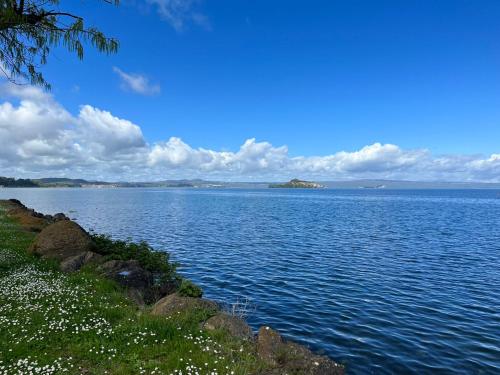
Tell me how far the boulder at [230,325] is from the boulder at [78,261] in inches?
481

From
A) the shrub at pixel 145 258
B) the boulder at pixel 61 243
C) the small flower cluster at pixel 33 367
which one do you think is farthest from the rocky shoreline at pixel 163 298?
the small flower cluster at pixel 33 367

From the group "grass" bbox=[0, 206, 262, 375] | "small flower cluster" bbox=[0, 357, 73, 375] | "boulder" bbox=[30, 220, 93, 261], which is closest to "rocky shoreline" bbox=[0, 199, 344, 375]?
"boulder" bbox=[30, 220, 93, 261]

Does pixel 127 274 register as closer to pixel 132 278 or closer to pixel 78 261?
pixel 132 278

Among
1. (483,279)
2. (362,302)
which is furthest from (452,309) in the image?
(483,279)

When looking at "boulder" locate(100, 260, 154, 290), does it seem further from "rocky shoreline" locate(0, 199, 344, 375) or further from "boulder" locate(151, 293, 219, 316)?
"boulder" locate(151, 293, 219, 316)

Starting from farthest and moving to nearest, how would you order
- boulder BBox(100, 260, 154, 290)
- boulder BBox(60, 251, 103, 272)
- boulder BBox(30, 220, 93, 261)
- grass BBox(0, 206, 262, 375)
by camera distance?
boulder BBox(30, 220, 93, 261)
boulder BBox(60, 251, 103, 272)
boulder BBox(100, 260, 154, 290)
grass BBox(0, 206, 262, 375)

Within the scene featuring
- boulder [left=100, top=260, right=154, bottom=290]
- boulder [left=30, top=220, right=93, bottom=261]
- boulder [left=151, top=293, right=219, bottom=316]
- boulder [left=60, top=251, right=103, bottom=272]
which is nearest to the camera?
boulder [left=151, top=293, right=219, bottom=316]

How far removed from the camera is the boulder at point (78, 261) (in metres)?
20.9

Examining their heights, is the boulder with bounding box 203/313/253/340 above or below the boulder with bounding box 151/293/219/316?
below

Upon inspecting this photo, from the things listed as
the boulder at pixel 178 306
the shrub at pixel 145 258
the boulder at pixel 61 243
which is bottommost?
the shrub at pixel 145 258

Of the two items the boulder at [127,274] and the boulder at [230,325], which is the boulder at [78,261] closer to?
the boulder at [127,274]

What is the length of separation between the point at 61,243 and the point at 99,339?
16.4 meters

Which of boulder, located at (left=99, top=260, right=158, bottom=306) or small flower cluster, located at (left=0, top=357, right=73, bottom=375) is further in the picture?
boulder, located at (left=99, top=260, right=158, bottom=306)

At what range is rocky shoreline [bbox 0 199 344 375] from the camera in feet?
36.9
